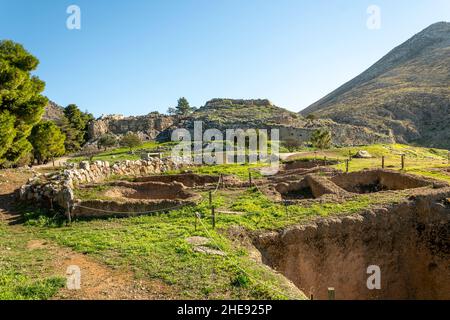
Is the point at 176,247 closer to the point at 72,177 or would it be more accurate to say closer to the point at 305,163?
the point at 72,177

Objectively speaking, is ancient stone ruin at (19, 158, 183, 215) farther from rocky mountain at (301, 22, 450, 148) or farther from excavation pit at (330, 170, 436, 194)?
rocky mountain at (301, 22, 450, 148)

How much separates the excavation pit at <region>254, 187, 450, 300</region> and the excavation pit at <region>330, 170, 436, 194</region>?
5.23 m

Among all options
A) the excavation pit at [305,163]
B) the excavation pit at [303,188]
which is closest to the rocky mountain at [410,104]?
the excavation pit at [305,163]

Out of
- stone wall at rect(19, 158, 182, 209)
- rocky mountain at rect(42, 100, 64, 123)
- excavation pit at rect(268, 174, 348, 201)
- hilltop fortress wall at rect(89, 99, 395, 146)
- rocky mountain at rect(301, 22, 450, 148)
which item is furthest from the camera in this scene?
rocky mountain at rect(42, 100, 64, 123)

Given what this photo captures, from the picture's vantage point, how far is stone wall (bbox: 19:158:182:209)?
17828 millimetres

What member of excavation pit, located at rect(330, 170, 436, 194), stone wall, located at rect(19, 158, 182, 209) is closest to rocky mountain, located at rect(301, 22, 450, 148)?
excavation pit, located at rect(330, 170, 436, 194)

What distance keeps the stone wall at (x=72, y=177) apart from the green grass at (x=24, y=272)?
11.5 feet

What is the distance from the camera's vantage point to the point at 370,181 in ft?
74.5

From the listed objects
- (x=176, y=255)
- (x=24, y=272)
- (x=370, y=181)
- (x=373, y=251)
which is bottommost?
(x=373, y=251)

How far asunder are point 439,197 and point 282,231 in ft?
25.1

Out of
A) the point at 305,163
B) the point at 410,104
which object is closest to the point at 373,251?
the point at 305,163

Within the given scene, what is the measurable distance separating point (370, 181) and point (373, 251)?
29.5 feet
